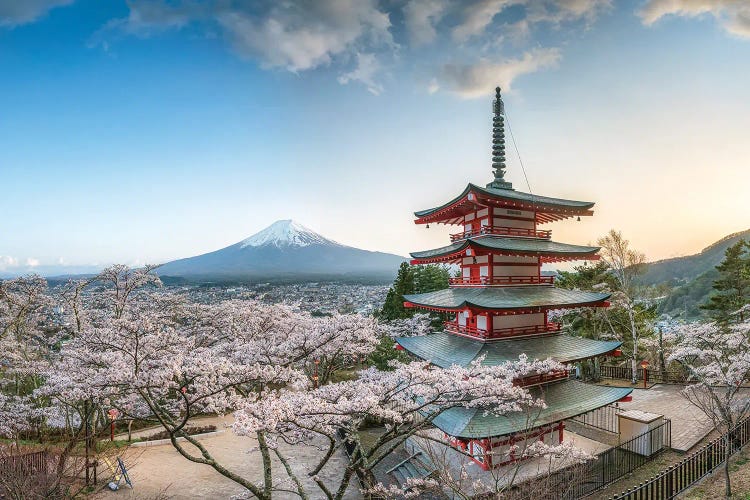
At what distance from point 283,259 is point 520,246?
115178mm

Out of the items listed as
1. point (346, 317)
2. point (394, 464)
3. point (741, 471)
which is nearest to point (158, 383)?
point (346, 317)

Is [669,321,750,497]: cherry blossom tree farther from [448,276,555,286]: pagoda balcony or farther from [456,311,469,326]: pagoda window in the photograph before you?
[456,311,469,326]: pagoda window

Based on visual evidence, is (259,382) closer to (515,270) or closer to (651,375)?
(515,270)

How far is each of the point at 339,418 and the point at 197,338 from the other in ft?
41.9

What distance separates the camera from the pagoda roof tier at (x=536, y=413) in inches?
389

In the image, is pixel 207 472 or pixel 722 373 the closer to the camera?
pixel 722 373

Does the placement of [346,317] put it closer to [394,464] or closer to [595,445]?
[394,464]

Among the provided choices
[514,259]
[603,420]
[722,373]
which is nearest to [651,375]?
[603,420]

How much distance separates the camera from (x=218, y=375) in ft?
28.0

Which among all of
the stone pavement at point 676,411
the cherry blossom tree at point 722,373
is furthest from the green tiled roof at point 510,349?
the stone pavement at point 676,411

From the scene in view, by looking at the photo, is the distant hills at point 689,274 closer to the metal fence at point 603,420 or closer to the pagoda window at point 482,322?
the metal fence at point 603,420

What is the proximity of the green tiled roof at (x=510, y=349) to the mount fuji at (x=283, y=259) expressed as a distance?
98.7 m

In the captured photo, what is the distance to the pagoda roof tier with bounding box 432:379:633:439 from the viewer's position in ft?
32.4

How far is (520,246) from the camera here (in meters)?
12.5
